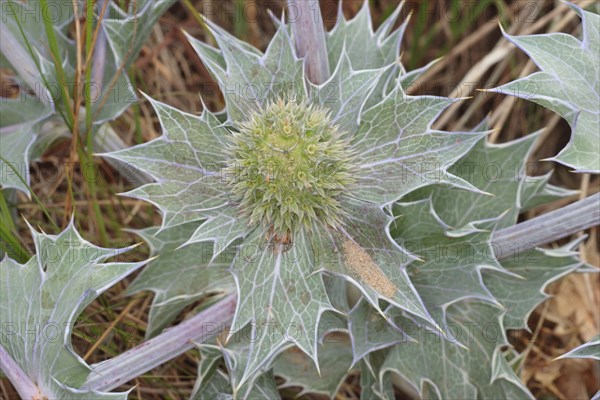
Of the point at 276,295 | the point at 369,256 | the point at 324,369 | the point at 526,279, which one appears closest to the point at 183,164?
the point at 276,295

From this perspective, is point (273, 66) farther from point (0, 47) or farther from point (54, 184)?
point (54, 184)

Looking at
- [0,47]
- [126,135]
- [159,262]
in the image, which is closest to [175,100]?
[126,135]

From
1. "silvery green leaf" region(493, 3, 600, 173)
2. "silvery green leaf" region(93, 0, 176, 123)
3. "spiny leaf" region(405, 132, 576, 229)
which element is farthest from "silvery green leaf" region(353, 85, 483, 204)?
"silvery green leaf" region(93, 0, 176, 123)

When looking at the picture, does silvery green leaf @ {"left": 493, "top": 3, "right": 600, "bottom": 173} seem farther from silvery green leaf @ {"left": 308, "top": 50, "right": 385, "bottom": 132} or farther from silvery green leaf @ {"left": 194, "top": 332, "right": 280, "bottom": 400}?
silvery green leaf @ {"left": 194, "top": 332, "right": 280, "bottom": 400}

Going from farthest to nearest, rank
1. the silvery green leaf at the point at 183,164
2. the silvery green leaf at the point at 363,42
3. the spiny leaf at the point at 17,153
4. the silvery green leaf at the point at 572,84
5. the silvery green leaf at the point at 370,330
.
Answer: the silvery green leaf at the point at 363,42 → the spiny leaf at the point at 17,153 → the silvery green leaf at the point at 370,330 → the silvery green leaf at the point at 183,164 → the silvery green leaf at the point at 572,84

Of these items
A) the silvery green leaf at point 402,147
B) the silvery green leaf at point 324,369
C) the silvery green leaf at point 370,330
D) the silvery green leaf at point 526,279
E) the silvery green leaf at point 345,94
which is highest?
the silvery green leaf at point 345,94

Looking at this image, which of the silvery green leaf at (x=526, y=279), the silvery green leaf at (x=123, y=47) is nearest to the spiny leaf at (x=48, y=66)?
the silvery green leaf at (x=123, y=47)

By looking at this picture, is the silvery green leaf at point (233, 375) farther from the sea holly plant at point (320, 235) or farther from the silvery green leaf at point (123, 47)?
the silvery green leaf at point (123, 47)
